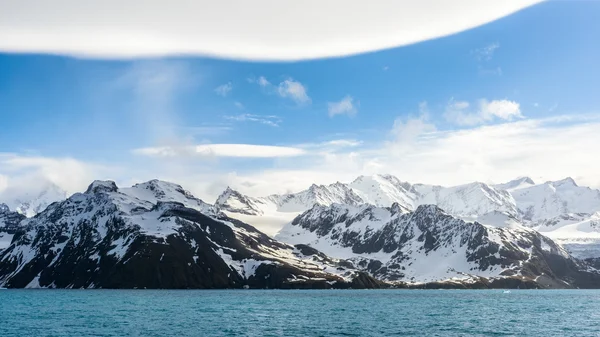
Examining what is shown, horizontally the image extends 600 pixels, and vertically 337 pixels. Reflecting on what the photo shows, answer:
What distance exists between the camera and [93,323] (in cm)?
15850

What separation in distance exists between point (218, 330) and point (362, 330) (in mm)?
32946

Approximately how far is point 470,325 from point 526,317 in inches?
1514

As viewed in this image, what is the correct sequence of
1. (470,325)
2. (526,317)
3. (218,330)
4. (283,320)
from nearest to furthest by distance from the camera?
(218,330), (470,325), (283,320), (526,317)

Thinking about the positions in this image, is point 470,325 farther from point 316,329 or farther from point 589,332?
point 316,329

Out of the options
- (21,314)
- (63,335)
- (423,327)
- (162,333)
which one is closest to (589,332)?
(423,327)

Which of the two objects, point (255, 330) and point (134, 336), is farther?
point (255, 330)

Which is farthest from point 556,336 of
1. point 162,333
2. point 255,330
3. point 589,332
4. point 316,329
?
point 162,333

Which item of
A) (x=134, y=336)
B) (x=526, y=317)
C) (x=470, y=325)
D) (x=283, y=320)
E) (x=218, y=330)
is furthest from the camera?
(x=526, y=317)

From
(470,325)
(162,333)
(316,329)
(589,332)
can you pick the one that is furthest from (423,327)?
(162,333)

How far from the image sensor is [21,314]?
616ft

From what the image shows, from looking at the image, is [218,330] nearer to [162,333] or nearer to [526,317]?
[162,333]

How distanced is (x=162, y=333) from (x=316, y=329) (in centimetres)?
3525

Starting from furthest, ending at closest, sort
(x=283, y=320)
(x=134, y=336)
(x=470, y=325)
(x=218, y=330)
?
(x=283, y=320) → (x=470, y=325) → (x=218, y=330) → (x=134, y=336)

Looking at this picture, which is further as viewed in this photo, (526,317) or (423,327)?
(526,317)
